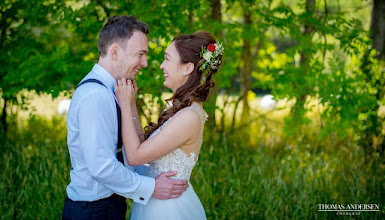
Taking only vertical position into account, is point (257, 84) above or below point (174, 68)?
above

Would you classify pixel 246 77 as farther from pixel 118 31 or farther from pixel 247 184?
pixel 118 31

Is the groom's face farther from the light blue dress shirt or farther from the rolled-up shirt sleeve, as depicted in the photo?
the rolled-up shirt sleeve

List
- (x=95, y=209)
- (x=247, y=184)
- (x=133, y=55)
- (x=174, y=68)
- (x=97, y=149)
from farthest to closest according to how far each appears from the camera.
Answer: (x=247, y=184) → (x=174, y=68) → (x=133, y=55) → (x=95, y=209) → (x=97, y=149)

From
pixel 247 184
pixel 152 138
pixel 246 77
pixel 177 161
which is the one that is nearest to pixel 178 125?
pixel 152 138

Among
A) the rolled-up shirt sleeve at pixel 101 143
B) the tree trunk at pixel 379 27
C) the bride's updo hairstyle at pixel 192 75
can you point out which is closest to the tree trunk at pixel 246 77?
the tree trunk at pixel 379 27

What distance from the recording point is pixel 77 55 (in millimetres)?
5352

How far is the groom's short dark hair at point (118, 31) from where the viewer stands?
7.95 feet

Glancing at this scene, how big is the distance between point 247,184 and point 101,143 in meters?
3.14

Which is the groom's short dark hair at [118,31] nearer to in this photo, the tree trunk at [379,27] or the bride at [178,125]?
the bride at [178,125]

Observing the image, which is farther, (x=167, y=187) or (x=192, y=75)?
(x=192, y=75)

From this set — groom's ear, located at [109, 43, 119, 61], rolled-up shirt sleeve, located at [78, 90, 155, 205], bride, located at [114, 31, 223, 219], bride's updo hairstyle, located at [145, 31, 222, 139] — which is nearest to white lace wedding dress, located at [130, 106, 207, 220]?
bride, located at [114, 31, 223, 219]

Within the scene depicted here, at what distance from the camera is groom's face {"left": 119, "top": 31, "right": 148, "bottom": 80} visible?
246 cm

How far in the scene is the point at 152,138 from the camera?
2381 millimetres

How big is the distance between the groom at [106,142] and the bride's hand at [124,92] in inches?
Result: 2.0
